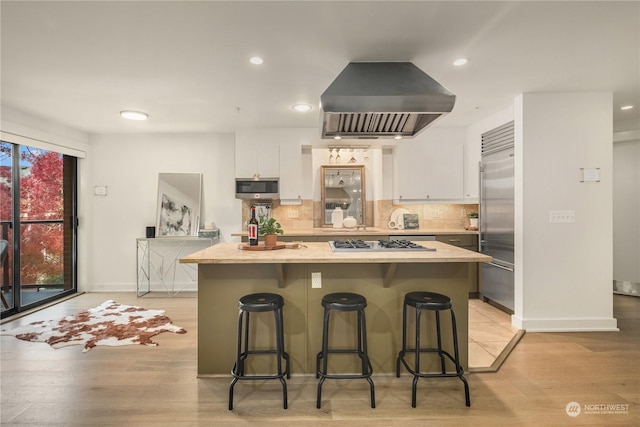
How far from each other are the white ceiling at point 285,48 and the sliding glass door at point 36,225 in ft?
2.97

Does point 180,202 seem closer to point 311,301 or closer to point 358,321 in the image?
point 311,301

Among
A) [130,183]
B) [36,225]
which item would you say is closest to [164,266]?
[130,183]

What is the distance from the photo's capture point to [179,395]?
7.51 feet

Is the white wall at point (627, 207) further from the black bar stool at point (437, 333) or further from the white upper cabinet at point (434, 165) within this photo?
the black bar stool at point (437, 333)

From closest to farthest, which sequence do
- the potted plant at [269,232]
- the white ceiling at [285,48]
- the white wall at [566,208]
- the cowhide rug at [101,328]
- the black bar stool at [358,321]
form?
the white ceiling at [285,48]
the black bar stool at [358,321]
the potted plant at [269,232]
the cowhide rug at [101,328]
the white wall at [566,208]

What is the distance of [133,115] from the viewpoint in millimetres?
4055

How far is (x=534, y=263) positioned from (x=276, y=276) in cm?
273

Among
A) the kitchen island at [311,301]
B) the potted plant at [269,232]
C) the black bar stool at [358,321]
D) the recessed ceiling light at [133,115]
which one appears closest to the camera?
the black bar stool at [358,321]

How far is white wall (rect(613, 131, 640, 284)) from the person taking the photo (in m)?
4.82

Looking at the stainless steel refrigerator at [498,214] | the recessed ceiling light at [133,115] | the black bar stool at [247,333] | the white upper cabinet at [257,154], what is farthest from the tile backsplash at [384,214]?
the black bar stool at [247,333]

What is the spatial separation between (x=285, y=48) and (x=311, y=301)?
6.21 ft

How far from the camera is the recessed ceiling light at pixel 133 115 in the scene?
3.98 meters

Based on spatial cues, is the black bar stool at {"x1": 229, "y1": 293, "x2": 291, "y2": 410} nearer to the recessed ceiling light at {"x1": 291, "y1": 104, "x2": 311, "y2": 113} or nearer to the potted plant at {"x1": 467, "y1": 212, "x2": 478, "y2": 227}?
the recessed ceiling light at {"x1": 291, "y1": 104, "x2": 311, "y2": 113}

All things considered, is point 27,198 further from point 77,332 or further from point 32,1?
point 32,1
